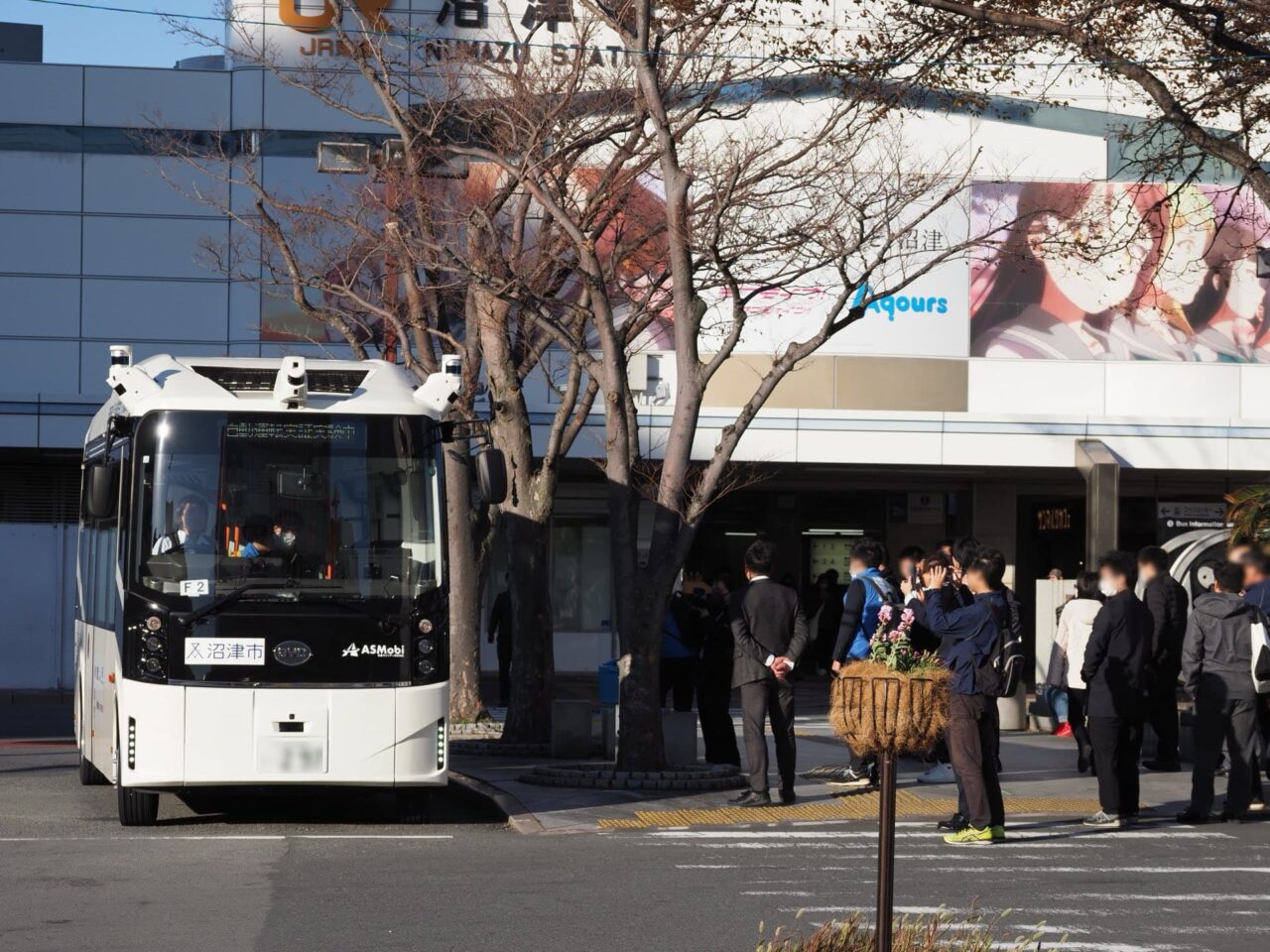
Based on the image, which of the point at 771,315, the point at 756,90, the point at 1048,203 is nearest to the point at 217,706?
the point at 756,90

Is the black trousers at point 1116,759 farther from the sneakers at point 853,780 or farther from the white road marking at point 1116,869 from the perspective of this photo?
the sneakers at point 853,780

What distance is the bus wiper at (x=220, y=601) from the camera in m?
11.7

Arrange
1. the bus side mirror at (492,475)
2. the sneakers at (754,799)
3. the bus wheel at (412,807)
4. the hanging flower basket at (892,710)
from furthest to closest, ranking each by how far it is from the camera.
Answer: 1. the sneakers at (754,799)
2. the bus wheel at (412,807)
3. the bus side mirror at (492,475)
4. the hanging flower basket at (892,710)

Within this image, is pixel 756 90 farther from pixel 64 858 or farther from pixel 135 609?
pixel 64 858

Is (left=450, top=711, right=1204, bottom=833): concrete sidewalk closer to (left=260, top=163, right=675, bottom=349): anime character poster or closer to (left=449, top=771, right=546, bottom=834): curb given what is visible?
(left=449, top=771, right=546, bottom=834): curb

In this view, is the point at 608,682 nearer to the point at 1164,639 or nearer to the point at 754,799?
the point at 754,799

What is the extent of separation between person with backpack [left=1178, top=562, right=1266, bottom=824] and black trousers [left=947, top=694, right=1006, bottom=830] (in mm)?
1862

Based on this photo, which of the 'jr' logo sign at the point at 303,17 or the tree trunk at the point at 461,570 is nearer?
the tree trunk at the point at 461,570

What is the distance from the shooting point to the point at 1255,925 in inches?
345

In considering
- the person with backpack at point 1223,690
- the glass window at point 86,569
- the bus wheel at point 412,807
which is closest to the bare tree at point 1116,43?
the person with backpack at point 1223,690

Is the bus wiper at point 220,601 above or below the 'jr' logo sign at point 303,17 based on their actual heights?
below

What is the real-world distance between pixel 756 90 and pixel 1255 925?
1833cm

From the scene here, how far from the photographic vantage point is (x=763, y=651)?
12922 millimetres

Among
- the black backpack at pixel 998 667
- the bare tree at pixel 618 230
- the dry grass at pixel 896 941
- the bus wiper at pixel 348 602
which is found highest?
the bare tree at pixel 618 230
